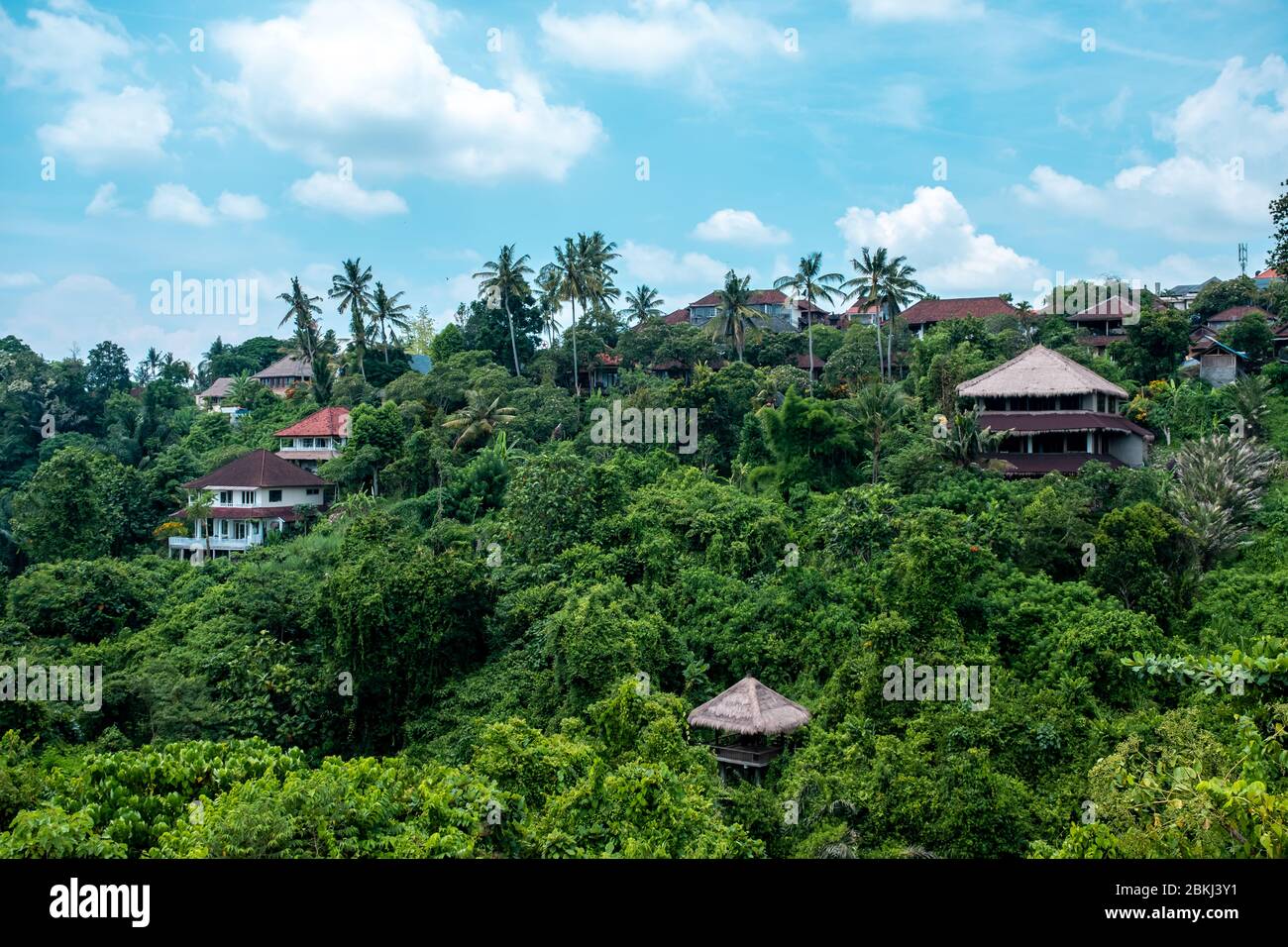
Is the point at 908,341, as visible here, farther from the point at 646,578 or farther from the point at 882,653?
the point at 882,653

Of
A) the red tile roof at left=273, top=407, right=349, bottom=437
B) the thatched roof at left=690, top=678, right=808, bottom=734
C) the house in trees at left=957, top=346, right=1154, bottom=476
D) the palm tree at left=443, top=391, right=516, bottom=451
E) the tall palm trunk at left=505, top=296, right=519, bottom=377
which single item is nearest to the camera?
the thatched roof at left=690, top=678, right=808, bottom=734

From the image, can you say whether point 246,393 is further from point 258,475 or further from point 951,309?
point 951,309

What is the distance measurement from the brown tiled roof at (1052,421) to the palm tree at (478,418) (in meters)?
17.4

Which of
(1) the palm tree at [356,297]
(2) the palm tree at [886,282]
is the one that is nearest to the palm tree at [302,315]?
(1) the palm tree at [356,297]

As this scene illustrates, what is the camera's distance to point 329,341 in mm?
53531

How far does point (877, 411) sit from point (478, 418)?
15.7 m

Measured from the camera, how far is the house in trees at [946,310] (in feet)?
165

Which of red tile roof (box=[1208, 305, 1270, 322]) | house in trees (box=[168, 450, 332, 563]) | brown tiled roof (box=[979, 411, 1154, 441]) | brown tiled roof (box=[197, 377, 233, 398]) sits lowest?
house in trees (box=[168, 450, 332, 563])

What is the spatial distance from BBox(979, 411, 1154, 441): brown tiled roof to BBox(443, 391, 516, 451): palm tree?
17.4 meters

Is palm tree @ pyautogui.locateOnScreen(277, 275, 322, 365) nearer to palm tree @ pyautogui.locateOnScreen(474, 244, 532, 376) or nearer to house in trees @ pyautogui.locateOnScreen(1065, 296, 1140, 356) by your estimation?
palm tree @ pyautogui.locateOnScreen(474, 244, 532, 376)

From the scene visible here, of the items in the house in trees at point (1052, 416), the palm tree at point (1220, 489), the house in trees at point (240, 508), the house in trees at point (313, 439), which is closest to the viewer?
the palm tree at point (1220, 489)

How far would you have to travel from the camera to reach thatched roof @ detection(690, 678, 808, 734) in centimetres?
1744

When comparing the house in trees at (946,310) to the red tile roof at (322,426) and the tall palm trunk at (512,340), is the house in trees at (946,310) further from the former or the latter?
the red tile roof at (322,426)

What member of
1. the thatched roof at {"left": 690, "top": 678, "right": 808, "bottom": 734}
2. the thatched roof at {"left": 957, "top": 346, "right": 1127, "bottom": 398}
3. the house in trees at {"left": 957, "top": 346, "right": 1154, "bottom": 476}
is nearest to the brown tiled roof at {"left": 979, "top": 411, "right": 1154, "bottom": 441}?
the house in trees at {"left": 957, "top": 346, "right": 1154, "bottom": 476}
